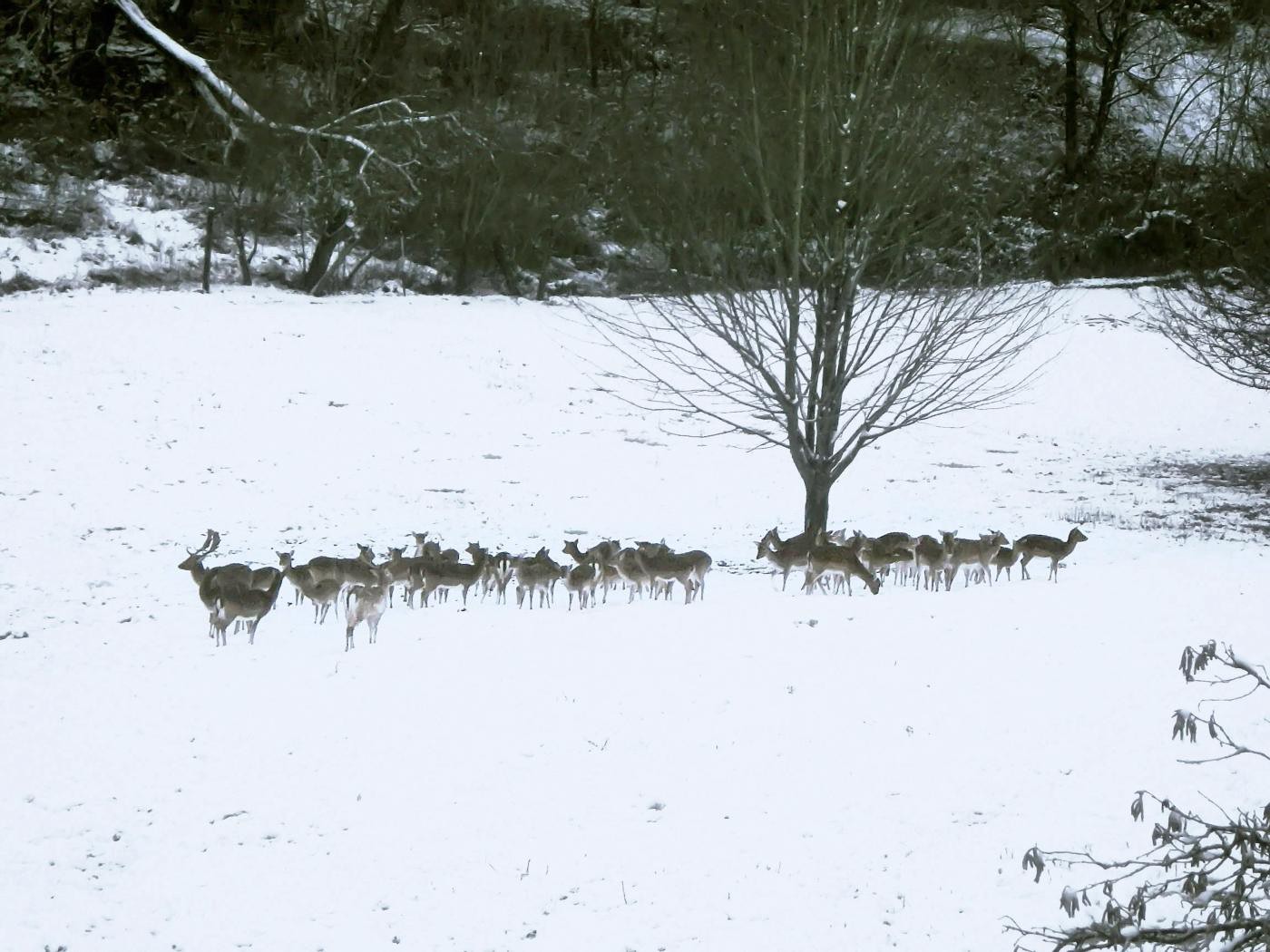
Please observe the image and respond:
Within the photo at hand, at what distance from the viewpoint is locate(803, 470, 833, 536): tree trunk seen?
1477 cm

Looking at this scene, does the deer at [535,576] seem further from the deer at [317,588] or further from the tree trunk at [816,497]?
the tree trunk at [816,497]

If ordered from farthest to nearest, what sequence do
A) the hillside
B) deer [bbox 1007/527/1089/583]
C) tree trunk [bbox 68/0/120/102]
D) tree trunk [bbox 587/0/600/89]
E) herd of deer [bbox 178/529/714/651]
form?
tree trunk [bbox 587/0/600/89] < tree trunk [bbox 68/0/120/102] < the hillside < deer [bbox 1007/527/1089/583] < herd of deer [bbox 178/529/714/651]

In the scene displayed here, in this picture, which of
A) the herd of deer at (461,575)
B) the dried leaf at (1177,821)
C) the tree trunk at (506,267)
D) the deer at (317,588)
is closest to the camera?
the dried leaf at (1177,821)

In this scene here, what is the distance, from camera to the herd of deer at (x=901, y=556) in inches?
488

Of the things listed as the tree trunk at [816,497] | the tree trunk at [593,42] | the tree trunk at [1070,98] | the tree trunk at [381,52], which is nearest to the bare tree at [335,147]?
the tree trunk at [381,52]

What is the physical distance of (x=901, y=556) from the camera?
42.8 feet

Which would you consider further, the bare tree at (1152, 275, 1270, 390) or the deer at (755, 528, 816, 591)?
the bare tree at (1152, 275, 1270, 390)

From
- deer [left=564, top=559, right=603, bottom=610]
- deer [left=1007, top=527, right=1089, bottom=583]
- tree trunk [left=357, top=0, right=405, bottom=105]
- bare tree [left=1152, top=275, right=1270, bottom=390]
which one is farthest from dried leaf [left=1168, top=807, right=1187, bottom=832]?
tree trunk [left=357, top=0, right=405, bottom=105]

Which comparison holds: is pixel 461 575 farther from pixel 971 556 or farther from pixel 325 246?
pixel 325 246

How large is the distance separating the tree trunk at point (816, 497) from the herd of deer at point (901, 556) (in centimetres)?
107

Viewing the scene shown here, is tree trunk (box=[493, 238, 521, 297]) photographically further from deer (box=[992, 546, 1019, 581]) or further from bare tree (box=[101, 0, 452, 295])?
deer (box=[992, 546, 1019, 581])

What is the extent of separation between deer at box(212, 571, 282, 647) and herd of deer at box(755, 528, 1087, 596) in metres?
5.19

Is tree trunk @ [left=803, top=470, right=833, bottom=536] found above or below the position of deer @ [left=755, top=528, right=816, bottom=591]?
above

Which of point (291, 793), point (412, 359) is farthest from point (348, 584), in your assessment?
point (412, 359)
